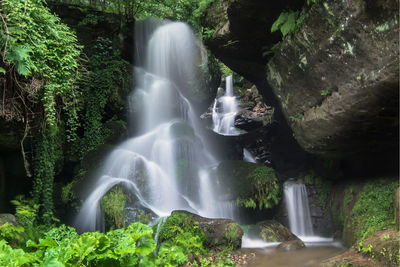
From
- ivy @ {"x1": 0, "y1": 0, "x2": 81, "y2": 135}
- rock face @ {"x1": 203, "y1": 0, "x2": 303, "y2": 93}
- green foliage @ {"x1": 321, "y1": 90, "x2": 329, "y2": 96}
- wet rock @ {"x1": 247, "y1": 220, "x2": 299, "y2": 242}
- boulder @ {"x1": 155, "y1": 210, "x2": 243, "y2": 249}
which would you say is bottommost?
wet rock @ {"x1": 247, "y1": 220, "x2": 299, "y2": 242}

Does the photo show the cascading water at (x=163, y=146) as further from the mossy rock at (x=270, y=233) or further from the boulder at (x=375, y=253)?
the boulder at (x=375, y=253)

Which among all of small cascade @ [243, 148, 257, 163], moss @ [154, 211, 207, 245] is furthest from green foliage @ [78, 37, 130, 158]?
small cascade @ [243, 148, 257, 163]

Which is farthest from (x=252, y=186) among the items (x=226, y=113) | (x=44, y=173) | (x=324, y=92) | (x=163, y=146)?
(x=226, y=113)

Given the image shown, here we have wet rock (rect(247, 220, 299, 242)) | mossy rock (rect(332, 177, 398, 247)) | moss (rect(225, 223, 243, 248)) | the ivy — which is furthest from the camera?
wet rock (rect(247, 220, 299, 242))

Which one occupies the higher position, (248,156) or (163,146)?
(163,146)

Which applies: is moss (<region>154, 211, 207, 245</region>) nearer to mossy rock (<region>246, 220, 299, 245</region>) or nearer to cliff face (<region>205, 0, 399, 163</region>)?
mossy rock (<region>246, 220, 299, 245</region>)

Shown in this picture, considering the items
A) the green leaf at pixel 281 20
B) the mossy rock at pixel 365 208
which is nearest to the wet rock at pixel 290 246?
the mossy rock at pixel 365 208

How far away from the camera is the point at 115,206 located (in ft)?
27.6

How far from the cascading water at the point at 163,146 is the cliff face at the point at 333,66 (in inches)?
169

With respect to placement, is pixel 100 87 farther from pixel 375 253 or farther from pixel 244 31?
pixel 375 253

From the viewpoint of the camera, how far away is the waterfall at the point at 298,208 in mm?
10461

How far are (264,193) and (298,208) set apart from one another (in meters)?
1.64

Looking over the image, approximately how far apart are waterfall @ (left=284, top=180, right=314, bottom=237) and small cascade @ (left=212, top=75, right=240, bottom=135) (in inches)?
217

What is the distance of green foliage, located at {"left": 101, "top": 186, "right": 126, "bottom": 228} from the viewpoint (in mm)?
8218
